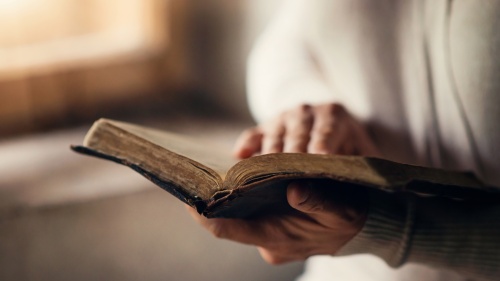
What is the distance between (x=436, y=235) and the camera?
623 mm

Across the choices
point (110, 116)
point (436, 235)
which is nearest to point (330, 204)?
point (436, 235)

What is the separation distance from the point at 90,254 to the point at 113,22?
878mm

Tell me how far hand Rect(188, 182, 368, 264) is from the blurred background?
3.19 feet

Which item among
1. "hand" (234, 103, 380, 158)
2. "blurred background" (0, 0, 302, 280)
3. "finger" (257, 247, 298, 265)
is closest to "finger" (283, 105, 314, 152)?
"hand" (234, 103, 380, 158)

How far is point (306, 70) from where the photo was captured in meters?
0.87

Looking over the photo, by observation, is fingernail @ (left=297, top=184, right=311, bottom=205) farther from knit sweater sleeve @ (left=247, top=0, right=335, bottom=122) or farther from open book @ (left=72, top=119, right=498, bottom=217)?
knit sweater sleeve @ (left=247, top=0, right=335, bottom=122)

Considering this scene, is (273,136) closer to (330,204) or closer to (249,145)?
(249,145)

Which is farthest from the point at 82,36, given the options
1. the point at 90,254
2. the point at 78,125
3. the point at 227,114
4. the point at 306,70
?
the point at 306,70

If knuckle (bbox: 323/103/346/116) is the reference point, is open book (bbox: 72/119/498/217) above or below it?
above

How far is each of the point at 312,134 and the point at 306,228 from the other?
16cm

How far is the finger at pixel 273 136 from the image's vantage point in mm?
708

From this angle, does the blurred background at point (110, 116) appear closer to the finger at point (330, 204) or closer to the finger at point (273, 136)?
the finger at point (273, 136)

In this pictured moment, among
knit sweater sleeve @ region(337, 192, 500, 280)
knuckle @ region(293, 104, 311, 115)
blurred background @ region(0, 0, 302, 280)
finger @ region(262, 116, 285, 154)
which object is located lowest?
blurred background @ region(0, 0, 302, 280)

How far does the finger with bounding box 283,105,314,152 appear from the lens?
69cm
